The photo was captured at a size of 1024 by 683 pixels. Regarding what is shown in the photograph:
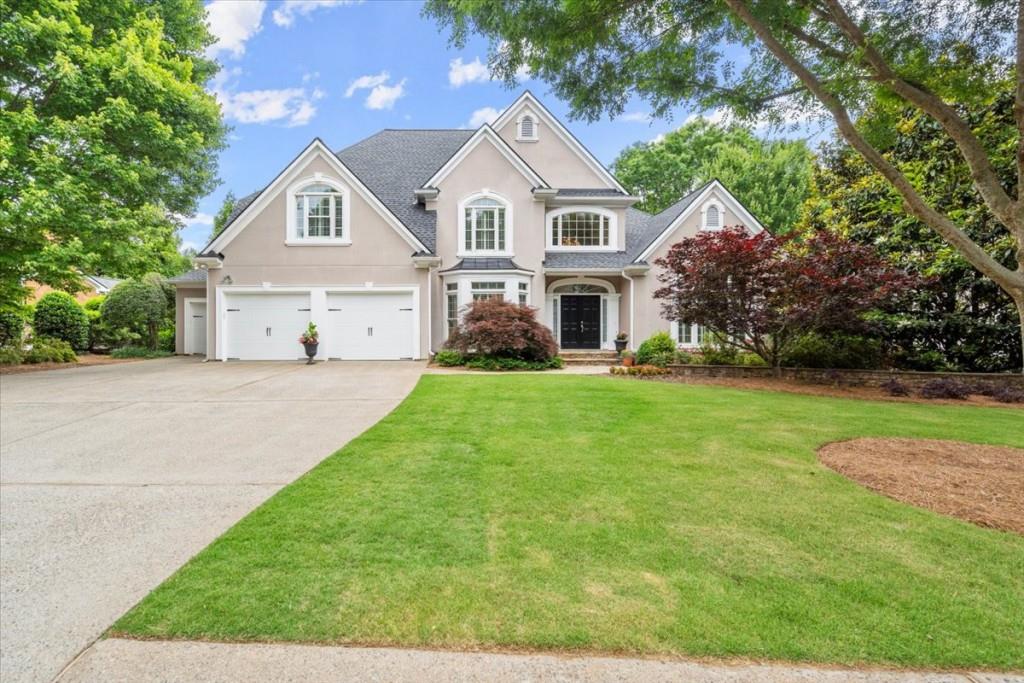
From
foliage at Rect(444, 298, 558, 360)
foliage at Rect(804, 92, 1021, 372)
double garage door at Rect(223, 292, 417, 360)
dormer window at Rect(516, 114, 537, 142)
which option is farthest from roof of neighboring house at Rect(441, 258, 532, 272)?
foliage at Rect(804, 92, 1021, 372)

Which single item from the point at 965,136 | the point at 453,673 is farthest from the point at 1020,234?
the point at 453,673

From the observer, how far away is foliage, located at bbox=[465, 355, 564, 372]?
1329 centimetres

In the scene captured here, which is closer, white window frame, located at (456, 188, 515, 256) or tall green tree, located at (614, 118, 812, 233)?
white window frame, located at (456, 188, 515, 256)

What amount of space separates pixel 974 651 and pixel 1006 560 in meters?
1.40

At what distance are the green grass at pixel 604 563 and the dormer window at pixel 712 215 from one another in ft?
→ 46.3

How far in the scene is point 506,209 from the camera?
54.3 feet

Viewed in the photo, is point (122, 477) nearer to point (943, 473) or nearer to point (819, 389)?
point (943, 473)

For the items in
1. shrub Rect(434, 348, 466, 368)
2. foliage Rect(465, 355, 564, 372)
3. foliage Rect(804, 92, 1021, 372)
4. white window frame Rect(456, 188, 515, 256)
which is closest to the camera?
foliage Rect(804, 92, 1021, 372)

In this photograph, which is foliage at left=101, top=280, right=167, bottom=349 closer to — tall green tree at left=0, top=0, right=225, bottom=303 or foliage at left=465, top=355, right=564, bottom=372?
tall green tree at left=0, top=0, right=225, bottom=303

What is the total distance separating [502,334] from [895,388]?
9.71m

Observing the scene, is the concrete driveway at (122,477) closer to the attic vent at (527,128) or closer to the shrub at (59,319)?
the shrub at (59,319)

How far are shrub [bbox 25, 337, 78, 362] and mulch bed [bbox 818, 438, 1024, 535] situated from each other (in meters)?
21.3

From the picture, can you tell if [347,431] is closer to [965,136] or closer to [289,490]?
[289,490]

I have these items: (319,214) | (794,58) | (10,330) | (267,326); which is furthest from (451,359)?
(10,330)
